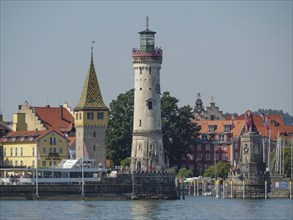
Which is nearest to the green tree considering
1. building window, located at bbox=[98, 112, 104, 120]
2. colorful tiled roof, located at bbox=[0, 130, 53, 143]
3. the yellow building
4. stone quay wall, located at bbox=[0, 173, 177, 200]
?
the yellow building

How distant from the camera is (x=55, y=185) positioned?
6412 inches

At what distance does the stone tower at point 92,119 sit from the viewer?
607 ft

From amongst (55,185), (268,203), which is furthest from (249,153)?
(55,185)

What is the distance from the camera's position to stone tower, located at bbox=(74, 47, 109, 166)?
18512cm

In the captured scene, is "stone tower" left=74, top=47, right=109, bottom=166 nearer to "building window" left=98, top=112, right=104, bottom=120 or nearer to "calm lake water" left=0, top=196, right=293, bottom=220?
"building window" left=98, top=112, right=104, bottom=120

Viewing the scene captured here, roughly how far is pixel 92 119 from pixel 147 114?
11795mm

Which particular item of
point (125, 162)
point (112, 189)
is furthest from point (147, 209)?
point (125, 162)

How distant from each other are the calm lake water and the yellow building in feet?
104

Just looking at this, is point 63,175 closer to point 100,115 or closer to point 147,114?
point 147,114

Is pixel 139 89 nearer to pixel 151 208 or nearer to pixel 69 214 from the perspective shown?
pixel 151 208

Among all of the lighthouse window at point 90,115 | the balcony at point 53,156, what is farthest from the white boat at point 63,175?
the balcony at point 53,156

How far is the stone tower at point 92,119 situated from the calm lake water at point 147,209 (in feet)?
65.9

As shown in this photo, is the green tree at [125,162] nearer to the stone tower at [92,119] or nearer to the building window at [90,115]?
the stone tower at [92,119]

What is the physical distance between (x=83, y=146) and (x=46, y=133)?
66.2ft
